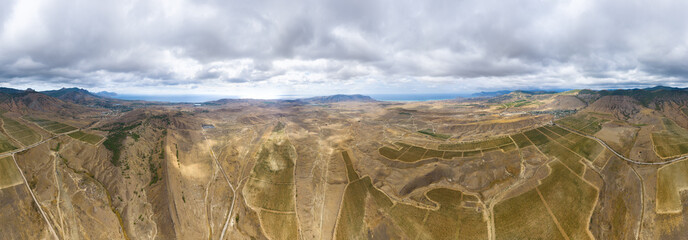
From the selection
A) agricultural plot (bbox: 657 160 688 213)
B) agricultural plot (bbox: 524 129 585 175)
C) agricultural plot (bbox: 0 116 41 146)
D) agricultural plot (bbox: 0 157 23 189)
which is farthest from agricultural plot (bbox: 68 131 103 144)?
agricultural plot (bbox: 657 160 688 213)

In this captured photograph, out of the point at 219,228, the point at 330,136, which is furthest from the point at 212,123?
the point at 219,228

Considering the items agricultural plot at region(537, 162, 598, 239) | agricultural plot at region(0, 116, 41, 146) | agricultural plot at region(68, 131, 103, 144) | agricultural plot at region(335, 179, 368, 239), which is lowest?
agricultural plot at region(335, 179, 368, 239)

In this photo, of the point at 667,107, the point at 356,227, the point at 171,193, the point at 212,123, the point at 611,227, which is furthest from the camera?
the point at 212,123

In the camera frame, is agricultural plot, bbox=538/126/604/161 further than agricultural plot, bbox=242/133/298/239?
Yes

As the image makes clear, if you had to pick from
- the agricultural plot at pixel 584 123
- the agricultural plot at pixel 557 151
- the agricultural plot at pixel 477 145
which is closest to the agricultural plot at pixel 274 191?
the agricultural plot at pixel 477 145

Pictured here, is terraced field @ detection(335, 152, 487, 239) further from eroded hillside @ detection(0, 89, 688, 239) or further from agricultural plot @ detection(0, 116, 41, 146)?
agricultural plot @ detection(0, 116, 41, 146)

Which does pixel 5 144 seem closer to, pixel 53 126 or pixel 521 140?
pixel 53 126

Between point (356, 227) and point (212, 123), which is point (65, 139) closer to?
point (212, 123)

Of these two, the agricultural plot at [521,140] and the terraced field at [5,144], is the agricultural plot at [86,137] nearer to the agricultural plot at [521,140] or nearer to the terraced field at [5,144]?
the terraced field at [5,144]
